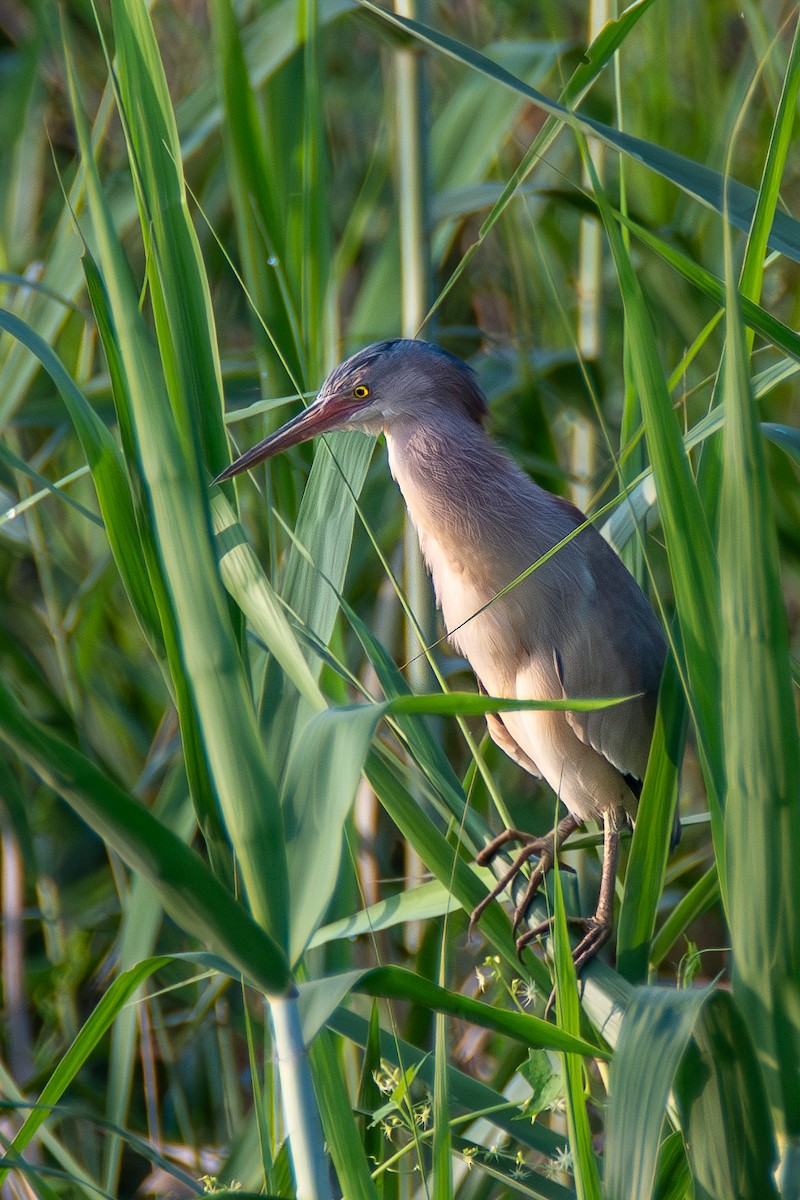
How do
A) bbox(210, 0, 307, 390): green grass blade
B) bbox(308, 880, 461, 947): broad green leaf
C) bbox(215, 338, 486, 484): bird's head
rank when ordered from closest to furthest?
bbox(308, 880, 461, 947): broad green leaf < bbox(210, 0, 307, 390): green grass blade < bbox(215, 338, 486, 484): bird's head

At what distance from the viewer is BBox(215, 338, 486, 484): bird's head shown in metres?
1.25

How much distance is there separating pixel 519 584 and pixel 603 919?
1.15 ft

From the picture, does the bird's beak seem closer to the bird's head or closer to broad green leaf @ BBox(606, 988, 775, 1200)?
the bird's head

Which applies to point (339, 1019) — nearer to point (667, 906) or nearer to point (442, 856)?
point (442, 856)

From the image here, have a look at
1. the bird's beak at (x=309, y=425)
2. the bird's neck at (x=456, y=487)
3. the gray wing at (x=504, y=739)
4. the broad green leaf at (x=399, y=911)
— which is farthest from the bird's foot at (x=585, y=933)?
the bird's beak at (x=309, y=425)

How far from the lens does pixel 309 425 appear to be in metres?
1.21

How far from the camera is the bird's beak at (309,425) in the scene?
1.14 metres

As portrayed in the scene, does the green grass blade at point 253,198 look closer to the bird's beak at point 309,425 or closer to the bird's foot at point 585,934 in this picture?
the bird's beak at point 309,425

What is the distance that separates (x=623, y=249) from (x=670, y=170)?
0.26 feet

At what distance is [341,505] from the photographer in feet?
3.13

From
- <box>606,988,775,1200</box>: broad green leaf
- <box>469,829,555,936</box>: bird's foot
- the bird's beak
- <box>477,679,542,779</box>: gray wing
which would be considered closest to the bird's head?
the bird's beak

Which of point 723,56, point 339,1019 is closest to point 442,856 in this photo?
point 339,1019

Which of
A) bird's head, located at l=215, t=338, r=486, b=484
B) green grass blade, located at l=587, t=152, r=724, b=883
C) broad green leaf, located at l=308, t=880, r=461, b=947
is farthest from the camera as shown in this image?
bird's head, located at l=215, t=338, r=486, b=484

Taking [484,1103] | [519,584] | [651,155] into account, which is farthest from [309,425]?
[484,1103]
